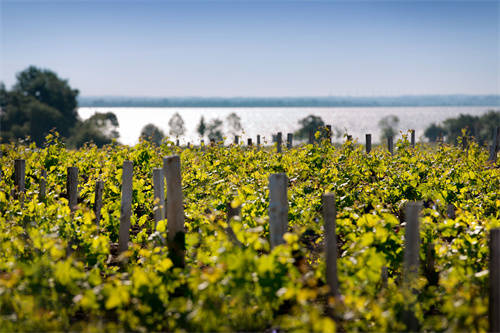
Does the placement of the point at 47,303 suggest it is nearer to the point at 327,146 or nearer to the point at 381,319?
the point at 381,319

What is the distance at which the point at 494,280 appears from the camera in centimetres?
297

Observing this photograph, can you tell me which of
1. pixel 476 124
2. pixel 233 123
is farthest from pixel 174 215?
pixel 476 124

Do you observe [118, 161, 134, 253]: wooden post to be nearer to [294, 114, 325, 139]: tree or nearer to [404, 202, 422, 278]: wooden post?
[404, 202, 422, 278]: wooden post

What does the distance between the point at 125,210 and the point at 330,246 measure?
259 cm

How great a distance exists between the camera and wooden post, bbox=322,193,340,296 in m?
3.31

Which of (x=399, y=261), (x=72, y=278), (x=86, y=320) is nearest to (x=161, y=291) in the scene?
(x=72, y=278)

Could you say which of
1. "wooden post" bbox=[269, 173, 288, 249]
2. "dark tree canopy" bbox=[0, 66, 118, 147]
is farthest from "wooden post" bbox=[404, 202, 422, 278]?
"dark tree canopy" bbox=[0, 66, 118, 147]

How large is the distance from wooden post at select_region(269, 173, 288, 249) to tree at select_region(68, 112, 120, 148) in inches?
1799

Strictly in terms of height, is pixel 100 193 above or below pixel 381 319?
above

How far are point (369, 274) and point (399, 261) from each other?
71 centimetres

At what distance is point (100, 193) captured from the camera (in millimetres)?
5684

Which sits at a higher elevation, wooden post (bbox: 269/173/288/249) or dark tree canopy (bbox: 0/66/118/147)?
dark tree canopy (bbox: 0/66/118/147)

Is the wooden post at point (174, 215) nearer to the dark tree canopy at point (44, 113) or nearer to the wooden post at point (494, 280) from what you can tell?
the wooden post at point (494, 280)

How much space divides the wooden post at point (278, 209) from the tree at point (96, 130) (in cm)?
4571
